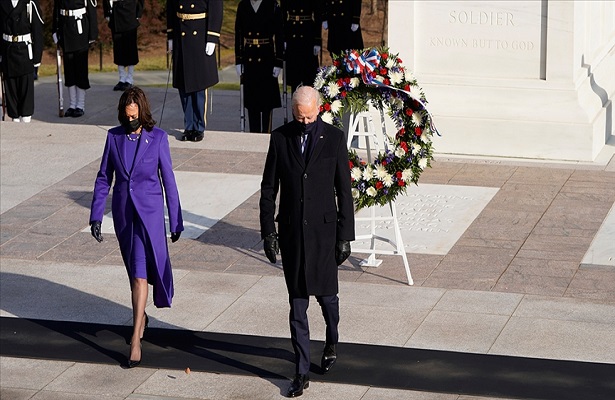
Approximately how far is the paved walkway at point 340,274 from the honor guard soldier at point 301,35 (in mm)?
2432

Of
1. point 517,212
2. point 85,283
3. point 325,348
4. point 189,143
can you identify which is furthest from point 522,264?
point 189,143

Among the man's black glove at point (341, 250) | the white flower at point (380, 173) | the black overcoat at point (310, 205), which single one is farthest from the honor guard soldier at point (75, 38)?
the man's black glove at point (341, 250)

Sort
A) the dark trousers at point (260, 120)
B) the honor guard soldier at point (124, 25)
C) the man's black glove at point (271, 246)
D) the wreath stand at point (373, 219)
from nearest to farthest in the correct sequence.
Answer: the man's black glove at point (271, 246) < the wreath stand at point (373, 219) < the dark trousers at point (260, 120) < the honor guard soldier at point (124, 25)

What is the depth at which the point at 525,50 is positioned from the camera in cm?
1344

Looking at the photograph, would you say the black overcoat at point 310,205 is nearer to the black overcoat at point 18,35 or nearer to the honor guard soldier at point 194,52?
the honor guard soldier at point 194,52

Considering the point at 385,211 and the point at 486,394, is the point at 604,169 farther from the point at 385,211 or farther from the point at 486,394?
the point at 486,394

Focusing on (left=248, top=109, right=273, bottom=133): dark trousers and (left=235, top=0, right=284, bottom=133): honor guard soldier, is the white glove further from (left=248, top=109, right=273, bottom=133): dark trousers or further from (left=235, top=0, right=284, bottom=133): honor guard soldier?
(left=248, top=109, right=273, bottom=133): dark trousers

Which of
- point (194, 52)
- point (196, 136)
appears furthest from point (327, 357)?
point (194, 52)

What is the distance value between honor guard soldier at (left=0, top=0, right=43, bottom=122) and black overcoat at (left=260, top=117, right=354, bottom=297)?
332 inches

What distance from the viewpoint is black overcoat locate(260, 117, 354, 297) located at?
25.1ft

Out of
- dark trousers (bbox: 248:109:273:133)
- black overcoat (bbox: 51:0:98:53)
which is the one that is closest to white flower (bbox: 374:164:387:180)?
dark trousers (bbox: 248:109:273:133)

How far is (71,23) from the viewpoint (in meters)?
16.5

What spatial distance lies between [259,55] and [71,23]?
2756mm

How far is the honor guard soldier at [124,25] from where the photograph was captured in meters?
17.4
